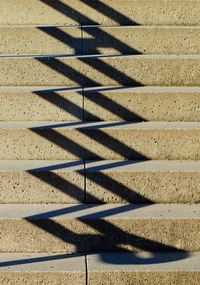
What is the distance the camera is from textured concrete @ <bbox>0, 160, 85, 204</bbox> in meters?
3.64

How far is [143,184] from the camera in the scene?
368 centimetres

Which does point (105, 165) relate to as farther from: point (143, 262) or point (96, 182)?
point (143, 262)

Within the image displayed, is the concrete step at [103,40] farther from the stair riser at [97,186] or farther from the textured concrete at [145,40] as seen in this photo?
the stair riser at [97,186]

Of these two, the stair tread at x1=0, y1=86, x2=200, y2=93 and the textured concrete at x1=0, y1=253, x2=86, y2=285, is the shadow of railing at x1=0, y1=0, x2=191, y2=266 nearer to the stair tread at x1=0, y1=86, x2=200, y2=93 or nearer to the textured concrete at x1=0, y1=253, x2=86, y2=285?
the stair tread at x1=0, y1=86, x2=200, y2=93

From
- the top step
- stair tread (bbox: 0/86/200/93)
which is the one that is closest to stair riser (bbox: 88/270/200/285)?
stair tread (bbox: 0/86/200/93)

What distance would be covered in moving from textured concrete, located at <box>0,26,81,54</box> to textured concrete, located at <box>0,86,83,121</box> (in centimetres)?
55

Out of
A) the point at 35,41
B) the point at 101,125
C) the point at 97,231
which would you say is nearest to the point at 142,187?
the point at 97,231

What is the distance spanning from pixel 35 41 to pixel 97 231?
169 cm

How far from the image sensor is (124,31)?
15.0 feet

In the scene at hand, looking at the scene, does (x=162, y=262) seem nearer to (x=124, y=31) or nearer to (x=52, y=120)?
(x=52, y=120)

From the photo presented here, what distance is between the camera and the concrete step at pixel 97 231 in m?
3.45

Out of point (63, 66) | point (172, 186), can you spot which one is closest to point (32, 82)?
point (63, 66)

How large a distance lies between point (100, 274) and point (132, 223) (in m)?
0.37

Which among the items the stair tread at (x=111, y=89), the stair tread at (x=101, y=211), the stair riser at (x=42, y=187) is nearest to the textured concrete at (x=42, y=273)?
the stair tread at (x=101, y=211)
